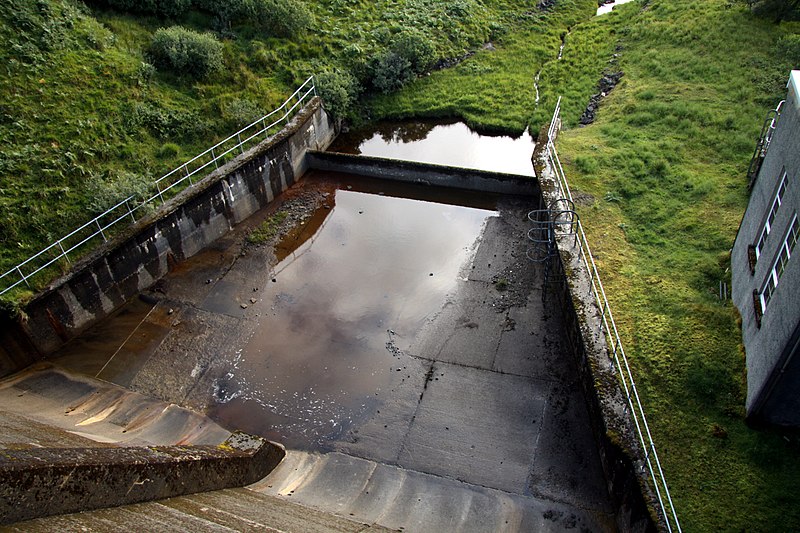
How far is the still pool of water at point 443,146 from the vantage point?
71.1 ft

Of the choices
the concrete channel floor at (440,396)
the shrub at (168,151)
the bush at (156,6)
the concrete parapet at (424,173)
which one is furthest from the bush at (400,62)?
the concrete channel floor at (440,396)

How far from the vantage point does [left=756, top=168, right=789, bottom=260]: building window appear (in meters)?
11.6

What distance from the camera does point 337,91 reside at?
2298 centimetres

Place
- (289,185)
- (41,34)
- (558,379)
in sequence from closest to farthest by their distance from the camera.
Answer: (558,379)
(41,34)
(289,185)

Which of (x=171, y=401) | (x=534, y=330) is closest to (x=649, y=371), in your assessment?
(x=534, y=330)

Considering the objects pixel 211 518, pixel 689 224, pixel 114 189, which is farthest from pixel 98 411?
pixel 689 224

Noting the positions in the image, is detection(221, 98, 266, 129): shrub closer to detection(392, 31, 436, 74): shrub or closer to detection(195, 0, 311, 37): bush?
detection(195, 0, 311, 37): bush

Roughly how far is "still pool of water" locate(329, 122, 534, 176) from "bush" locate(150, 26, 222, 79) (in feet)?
18.0

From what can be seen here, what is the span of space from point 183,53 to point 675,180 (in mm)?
17177

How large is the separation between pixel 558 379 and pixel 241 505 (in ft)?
25.0

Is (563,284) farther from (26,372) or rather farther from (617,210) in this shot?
(26,372)

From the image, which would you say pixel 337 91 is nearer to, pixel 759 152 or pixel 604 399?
pixel 759 152

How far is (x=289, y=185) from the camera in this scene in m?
20.8

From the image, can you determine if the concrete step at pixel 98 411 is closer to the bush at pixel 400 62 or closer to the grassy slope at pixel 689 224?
the grassy slope at pixel 689 224
